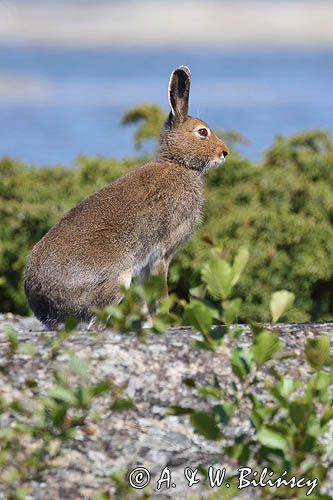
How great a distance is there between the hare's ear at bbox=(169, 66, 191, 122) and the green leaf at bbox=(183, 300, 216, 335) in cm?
442

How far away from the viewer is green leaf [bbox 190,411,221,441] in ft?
10.9

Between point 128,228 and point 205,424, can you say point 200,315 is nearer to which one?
point 205,424

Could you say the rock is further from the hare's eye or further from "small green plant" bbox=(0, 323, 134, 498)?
the hare's eye

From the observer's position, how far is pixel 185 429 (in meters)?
3.98

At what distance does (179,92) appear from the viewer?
802 cm

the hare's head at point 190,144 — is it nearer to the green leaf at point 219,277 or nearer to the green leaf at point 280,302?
the green leaf at point 280,302

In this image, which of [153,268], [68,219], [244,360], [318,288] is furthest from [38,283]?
[318,288]

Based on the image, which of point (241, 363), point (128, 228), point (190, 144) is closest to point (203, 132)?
point (190, 144)

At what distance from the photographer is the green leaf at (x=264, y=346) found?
11.2 feet

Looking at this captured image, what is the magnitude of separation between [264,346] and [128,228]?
3721mm

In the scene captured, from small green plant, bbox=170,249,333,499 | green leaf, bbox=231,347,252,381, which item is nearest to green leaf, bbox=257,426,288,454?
small green plant, bbox=170,249,333,499

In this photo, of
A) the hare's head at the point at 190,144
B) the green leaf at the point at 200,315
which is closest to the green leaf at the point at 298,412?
the green leaf at the point at 200,315

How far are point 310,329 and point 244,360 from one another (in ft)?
5.15

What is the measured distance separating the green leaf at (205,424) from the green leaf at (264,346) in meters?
0.26
